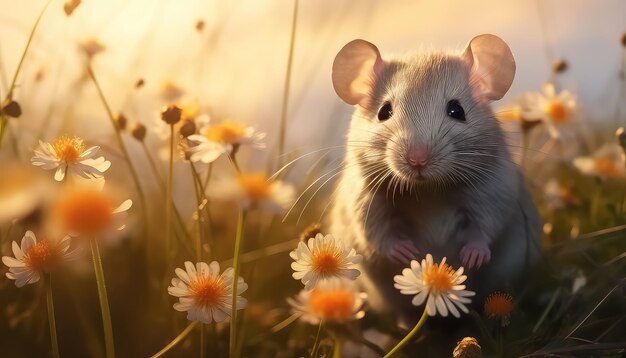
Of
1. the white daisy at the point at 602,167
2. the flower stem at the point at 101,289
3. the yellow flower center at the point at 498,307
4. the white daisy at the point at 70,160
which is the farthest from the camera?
the white daisy at the point at 602,167

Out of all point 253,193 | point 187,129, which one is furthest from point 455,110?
point 253,193

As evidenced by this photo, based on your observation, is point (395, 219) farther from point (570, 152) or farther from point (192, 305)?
point (570, 152)

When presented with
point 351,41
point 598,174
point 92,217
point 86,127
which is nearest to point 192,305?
point 92,217

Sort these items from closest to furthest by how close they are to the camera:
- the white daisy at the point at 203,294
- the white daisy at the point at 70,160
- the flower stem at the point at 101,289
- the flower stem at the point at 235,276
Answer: the flower stem at the point at 101,289 < the flower stem at the point at 235,276 < the white daisy at the point at 203,294 < the white daisy at the point at 70,160

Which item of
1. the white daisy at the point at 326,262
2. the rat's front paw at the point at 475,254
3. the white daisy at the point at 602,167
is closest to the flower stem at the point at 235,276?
the white daisy at the point at 326,262

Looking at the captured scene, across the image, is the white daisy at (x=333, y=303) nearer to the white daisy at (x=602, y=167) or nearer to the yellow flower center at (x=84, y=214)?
the yellow flower center at (x=84, y=214)

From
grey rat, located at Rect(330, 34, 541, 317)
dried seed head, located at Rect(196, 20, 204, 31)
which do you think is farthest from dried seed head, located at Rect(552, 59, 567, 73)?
dried seed head, located at Rect(196, 20, 204, 31)
